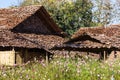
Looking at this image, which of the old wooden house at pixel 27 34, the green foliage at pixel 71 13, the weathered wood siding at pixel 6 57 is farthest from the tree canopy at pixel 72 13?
the weathered wood siding at pixel 6 57

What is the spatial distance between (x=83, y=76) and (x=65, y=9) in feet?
164

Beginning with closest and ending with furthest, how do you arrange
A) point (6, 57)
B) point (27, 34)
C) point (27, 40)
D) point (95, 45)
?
point (6, 57) < point (27, 40) < point (95, 45) < point (27, 34)

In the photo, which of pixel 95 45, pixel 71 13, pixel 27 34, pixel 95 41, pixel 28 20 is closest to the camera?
pixel 95 45

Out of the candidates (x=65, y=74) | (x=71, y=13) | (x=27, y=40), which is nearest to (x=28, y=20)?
(x=27, y=40)

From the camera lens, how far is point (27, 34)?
1617 inches

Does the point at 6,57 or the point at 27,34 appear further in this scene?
the point at 27,34

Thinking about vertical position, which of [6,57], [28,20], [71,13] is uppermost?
[28,20]

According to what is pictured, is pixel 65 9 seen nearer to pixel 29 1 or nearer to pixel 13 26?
pixel 29 1

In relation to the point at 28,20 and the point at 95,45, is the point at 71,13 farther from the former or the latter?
the point at 95,45

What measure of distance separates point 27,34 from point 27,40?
4118 millimetres

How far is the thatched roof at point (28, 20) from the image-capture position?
40438 mm

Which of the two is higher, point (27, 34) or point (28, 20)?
point (28, 20)

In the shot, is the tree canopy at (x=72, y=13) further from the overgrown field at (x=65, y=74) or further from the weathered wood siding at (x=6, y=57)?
the overgrown field at (x=65, y=74)

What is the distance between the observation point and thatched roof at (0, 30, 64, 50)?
34656 millimetres
